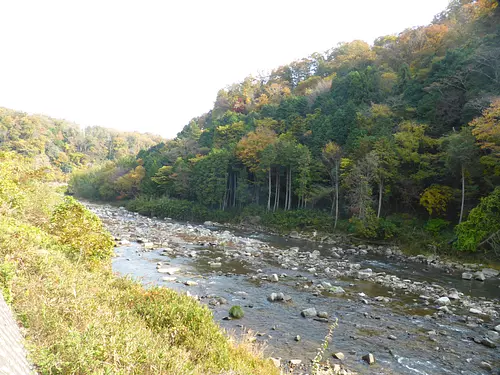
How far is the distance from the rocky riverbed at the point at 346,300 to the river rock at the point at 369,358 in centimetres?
3

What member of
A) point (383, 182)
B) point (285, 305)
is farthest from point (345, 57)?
point (285, 305)

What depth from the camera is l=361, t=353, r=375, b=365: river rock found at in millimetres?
6617

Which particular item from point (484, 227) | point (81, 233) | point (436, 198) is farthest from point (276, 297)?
point (436, 198)

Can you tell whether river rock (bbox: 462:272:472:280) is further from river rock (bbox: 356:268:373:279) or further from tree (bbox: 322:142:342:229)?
tree (bbox: 322:142:342:229)

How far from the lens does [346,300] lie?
1073 cm

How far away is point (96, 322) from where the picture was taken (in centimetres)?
411

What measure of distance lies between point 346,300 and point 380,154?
17.7 metres

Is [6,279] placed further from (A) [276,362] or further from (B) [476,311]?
(B) [476,311]

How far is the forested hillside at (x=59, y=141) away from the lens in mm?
76938

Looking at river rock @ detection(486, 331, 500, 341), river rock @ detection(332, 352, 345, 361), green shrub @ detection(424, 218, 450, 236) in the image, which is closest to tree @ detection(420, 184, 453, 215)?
green shrub @ detection(424, 218, 450, 236)

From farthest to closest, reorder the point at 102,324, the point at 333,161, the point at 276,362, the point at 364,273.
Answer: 1. the point at 333,161
2. the point at 364,273
3. the point at 276,362
4. the point at 102,324

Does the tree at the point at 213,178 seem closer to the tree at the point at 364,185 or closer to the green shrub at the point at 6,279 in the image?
the tree at the point at 364,185

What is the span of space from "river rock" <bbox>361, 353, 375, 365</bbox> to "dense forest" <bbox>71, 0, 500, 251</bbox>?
15.2 meters

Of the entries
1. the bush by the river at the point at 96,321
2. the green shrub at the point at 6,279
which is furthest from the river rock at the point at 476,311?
the green shrub at the point at 6,279
